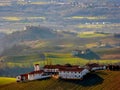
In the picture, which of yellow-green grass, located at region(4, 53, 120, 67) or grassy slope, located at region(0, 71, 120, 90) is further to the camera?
yellow-green grass, located at region(4, 53, 120, 67)

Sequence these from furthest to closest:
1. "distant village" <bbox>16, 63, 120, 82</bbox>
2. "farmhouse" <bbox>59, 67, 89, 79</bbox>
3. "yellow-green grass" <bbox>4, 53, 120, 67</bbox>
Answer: "yellow-green grass" <bbox>4, 53, 120, 67</bbox>, "distant village" <bbox>16, 63, 120, 82</bbox>, "farmhouse" <bbox>59, 67, 89, 79</bbox>

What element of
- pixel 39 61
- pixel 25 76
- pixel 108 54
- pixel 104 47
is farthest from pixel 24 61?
pixel 25 76

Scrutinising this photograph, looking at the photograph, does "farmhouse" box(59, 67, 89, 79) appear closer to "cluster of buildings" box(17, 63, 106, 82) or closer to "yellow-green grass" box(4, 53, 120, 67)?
"cluster of buildings" box(17, 63, 106, 82)

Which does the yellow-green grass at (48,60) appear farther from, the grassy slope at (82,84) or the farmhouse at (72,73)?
the grassy slope at (82,84)

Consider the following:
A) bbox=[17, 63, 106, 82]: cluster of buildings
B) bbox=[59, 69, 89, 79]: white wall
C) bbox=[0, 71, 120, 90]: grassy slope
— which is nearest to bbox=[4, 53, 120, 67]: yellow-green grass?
bbox=[17, 63, 106, 82]: cluster of buildings

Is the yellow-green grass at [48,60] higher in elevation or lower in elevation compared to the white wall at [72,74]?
lower

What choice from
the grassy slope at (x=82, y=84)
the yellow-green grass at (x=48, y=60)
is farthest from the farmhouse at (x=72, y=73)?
the yellow-green grass at (x=48, y=60)

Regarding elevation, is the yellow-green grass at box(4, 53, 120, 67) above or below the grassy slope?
below

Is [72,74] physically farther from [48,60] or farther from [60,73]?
[48,60]
